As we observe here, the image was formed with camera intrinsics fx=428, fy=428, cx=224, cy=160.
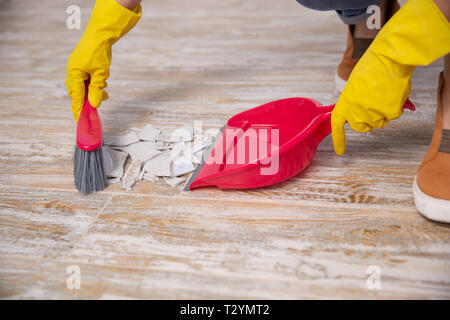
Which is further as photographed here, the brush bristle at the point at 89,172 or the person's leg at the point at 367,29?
the person's leg at the point at 367,29

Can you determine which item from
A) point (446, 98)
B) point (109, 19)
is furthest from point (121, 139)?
point (446, 98)

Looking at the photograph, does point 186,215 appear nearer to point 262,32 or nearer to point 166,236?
point 166,236

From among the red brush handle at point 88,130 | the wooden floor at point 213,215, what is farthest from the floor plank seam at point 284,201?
the red brush handle at point 88,130

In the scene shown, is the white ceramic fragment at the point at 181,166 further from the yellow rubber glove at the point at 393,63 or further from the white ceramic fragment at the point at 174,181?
the yellow rubber glove at the point at 393,63

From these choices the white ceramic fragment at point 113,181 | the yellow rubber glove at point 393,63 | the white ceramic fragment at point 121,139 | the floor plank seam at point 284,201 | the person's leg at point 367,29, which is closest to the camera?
the yellow rubber glove at point 393,63

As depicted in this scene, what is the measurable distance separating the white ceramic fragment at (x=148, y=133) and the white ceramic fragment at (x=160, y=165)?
3.4 inches

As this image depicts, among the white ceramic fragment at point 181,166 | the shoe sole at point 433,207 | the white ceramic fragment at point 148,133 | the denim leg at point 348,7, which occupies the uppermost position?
the denim leg at point 348,7

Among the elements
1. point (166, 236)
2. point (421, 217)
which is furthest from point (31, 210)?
point (421, 217)

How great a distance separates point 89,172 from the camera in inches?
33.4

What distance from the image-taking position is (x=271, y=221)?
30.1 inches

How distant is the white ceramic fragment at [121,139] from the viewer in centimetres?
102

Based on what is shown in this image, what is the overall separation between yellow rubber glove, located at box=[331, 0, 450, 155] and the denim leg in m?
0.37
